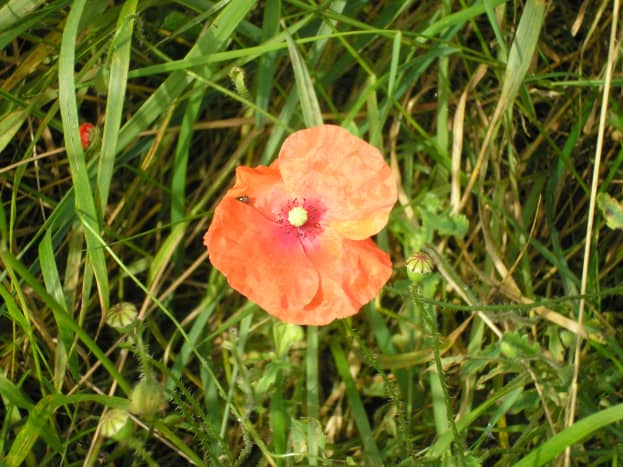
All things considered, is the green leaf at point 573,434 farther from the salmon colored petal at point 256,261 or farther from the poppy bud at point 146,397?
the poppy bud at point 146,397

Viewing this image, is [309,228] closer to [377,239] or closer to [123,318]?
[377,239]

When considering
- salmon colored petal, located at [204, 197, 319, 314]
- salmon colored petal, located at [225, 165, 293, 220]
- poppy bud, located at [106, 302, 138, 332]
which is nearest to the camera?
poppy bud, located at [106, 302, 138, 332]

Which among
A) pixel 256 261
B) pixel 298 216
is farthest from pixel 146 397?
pixel 298 216

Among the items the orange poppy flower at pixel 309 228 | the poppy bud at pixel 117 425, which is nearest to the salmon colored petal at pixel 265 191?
the orange poppy flower at pixel 309 228

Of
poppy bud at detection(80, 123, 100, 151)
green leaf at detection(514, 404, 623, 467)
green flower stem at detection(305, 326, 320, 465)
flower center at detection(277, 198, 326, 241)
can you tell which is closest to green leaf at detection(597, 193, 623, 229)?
green leaf at detection(514, 404, 623, 467)

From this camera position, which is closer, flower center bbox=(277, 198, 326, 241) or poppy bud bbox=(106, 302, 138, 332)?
poppy bud bbox=(106, 302, 138, 332)

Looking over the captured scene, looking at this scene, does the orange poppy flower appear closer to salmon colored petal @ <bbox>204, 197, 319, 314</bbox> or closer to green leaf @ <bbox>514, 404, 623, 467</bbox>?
salmon colored petal @ <bbox>204, 197, 319, 314</bbox>
